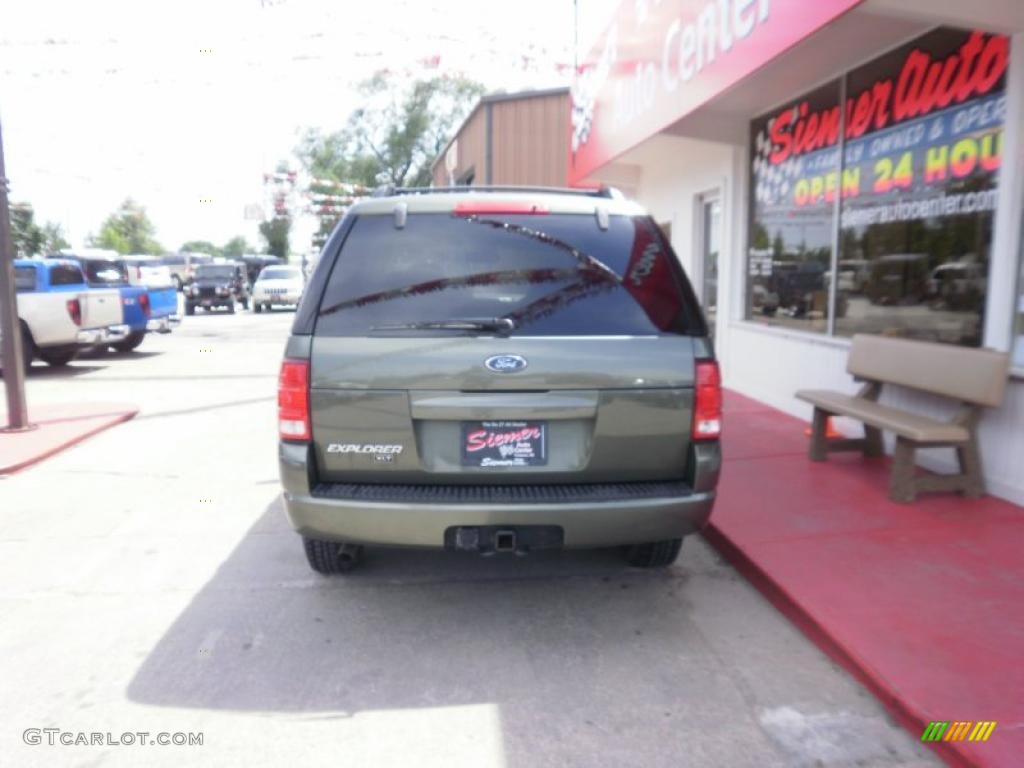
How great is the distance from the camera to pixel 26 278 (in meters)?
12.3

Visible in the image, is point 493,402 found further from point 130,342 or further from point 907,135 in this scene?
point 130,342

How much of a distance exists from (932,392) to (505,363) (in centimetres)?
352

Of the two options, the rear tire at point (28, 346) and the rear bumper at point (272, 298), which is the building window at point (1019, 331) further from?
the rear bumper at point (272, 298)

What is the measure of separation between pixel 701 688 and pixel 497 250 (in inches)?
80.5

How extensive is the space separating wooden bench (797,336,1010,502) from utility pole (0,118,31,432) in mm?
7420

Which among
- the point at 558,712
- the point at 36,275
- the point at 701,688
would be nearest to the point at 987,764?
the point at 701,688

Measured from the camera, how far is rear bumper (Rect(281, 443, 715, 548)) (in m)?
3.26

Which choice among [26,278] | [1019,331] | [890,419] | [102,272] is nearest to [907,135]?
[1019,331]

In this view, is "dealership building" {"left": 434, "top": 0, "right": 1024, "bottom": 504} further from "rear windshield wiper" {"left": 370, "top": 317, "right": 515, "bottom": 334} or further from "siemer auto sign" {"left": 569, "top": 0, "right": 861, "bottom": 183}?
"rear windshield wiper" {"left": 370, "top": 317, "right": 515, "bottom": 334}

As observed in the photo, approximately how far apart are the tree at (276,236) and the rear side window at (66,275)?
2475 inches

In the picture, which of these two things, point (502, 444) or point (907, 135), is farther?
point (907, 135)

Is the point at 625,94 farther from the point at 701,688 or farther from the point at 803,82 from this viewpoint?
the point at 701,688

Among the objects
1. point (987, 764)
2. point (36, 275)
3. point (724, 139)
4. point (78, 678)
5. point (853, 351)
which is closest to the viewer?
point (987, 764)

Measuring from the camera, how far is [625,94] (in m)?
9.59
